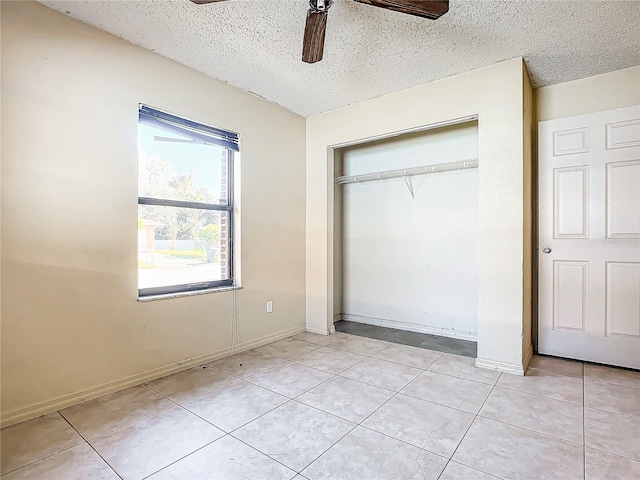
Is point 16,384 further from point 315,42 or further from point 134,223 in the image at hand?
point 315,42

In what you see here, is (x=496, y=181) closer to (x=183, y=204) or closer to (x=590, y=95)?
(x=590, y=95)

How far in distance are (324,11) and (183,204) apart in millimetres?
1874

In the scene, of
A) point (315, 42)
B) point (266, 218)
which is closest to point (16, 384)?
point (266, 218)

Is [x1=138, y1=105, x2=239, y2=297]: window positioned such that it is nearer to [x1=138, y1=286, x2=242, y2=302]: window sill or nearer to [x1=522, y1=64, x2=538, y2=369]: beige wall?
[x1=138, y1=286, x2=242, y2=302]: window sill

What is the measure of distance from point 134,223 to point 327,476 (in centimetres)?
215

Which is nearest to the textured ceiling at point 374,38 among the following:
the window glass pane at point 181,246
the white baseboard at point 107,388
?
the window glass pane at point 181,246

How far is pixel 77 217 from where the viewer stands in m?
2.25

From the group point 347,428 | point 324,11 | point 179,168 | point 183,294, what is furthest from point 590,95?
point 183,294

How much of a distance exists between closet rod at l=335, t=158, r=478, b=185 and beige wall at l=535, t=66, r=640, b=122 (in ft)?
2.57

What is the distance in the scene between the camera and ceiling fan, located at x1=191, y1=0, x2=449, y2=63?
5.72 ft

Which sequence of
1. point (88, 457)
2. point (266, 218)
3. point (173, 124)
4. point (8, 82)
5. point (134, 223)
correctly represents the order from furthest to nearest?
point (266, 218), point (173, 124), point (134, 223), point (8, 82), point (88, 457)

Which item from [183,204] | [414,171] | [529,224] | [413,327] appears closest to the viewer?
[183,204]

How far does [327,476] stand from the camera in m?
1.55

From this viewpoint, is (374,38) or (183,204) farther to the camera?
(183,204)
